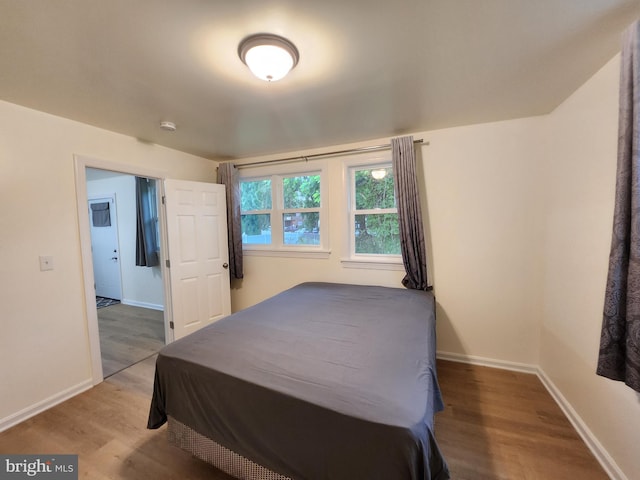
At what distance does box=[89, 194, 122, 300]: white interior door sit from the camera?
4.93 m

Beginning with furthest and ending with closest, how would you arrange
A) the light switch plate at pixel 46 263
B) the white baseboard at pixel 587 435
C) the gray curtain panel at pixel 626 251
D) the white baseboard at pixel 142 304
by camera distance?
the white baseboard at pixel 142 304 → the light switch plate at pixel 46 263 → the white baseboard at pixel 587 435 → the gray curtain panel at pixel 626 251

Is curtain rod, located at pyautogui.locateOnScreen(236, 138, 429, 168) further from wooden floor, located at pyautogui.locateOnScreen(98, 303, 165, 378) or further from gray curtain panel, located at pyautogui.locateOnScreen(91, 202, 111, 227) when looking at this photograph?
gray curtain panel, located at pyautogui.locateOnScreen(91, 202, 111, 227)

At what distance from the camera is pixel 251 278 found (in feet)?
12.2

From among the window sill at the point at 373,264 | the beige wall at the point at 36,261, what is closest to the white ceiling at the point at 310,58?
the beige wall at the point at 36,261

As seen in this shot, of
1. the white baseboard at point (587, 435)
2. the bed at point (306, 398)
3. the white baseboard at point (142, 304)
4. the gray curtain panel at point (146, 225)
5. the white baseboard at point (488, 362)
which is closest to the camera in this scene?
the bed at point (306, 398)

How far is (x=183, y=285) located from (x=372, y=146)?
2.66 m

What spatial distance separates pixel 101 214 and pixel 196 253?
3301mm

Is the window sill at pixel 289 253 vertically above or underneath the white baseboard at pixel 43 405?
above

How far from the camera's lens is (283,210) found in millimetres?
3502

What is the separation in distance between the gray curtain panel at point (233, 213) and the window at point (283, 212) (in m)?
0.19

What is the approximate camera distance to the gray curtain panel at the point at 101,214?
16.3 feet

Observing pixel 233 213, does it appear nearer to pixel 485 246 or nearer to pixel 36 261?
pixel 36 261

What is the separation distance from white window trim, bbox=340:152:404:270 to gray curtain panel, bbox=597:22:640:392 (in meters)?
1.68

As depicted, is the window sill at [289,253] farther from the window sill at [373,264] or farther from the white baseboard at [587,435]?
the white baseboard at [587,435]
